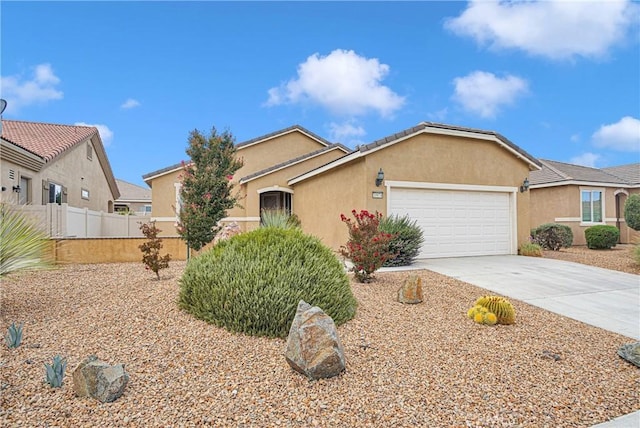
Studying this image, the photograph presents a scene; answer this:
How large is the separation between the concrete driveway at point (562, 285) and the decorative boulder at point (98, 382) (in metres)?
6.72

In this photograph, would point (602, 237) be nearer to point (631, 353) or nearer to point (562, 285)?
point (562, 285)

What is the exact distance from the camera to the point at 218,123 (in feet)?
30.3

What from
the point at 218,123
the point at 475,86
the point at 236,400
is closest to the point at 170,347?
the point at 236,400

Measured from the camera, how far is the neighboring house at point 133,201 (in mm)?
33344

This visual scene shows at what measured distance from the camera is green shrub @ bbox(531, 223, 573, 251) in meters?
15.5

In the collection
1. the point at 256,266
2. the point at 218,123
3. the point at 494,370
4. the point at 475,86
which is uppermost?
the point at 475,86

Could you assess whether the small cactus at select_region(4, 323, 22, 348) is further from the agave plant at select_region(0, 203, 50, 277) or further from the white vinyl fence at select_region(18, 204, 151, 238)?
the white vinyl fence at select_region(18, 204, 151, 238)

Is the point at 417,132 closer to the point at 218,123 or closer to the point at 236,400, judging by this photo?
the point at 218,123

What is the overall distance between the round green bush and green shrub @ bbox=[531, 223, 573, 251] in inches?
542

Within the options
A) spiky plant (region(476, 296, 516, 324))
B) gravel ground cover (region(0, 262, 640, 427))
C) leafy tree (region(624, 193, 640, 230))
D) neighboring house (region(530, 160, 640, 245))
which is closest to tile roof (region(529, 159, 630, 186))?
neighboring house (region(530, 160, 640, 245))

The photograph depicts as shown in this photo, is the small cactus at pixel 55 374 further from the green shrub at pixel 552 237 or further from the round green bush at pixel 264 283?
the green shrub at pixel 552 237

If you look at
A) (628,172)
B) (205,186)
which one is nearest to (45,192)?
(205,186)

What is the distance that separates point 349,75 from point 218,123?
301 inches

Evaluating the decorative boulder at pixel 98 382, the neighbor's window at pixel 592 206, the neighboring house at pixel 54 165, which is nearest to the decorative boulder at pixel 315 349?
the decorative boulder at pixel 98 382
